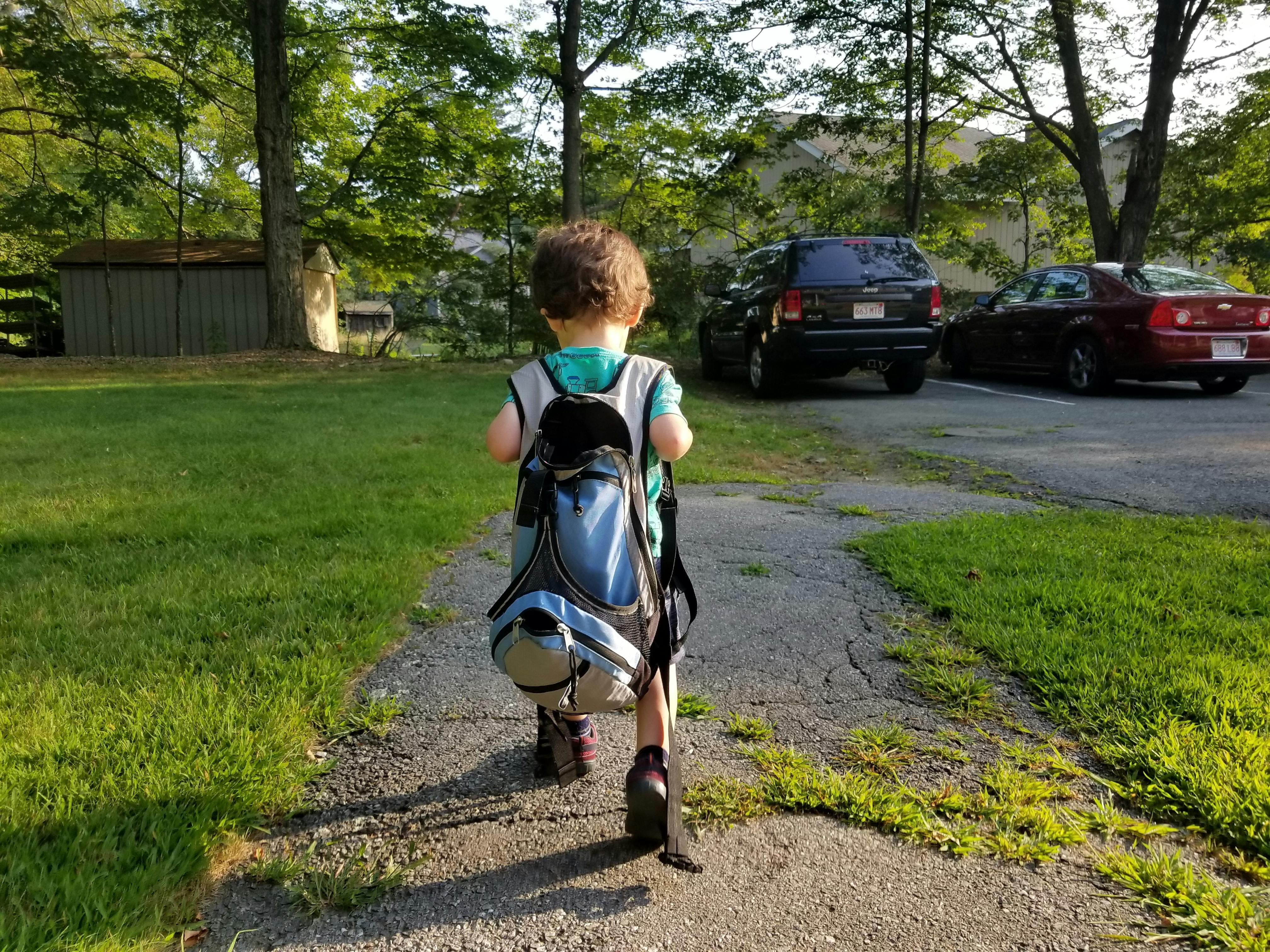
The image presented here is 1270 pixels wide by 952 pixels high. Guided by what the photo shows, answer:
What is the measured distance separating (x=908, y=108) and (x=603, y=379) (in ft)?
56.2

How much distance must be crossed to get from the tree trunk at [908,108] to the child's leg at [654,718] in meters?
16.7

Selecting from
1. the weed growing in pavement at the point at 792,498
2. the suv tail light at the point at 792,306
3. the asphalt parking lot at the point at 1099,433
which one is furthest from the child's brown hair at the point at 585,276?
the suv tail light at the point at 792,306

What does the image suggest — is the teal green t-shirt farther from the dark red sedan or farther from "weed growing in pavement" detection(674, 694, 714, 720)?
the dark red sedan

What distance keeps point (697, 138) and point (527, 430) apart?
67.8ft

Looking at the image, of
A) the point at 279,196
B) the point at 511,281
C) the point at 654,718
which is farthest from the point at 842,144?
the point at 654,718

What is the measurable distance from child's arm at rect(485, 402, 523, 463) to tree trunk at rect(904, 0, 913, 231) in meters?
16.6

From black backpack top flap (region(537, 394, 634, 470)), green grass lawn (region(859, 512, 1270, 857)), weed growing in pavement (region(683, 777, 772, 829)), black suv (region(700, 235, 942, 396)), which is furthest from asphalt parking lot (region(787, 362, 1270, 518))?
black backpack top flap (region(537, 394, 634, 470))

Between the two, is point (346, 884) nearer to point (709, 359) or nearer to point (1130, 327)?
point (1130, 327)

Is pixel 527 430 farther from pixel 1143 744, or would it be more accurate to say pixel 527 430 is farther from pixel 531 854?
pixel 1143 744

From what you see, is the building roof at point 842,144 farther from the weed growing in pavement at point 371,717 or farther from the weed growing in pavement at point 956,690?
the weed growing in pavement at point 371,717

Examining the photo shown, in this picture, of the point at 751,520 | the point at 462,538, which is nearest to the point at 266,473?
the point at 462,538

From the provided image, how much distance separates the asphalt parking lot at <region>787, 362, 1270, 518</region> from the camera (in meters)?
5.57

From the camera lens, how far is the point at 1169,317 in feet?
31.8

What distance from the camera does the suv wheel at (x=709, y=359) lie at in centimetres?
1320
